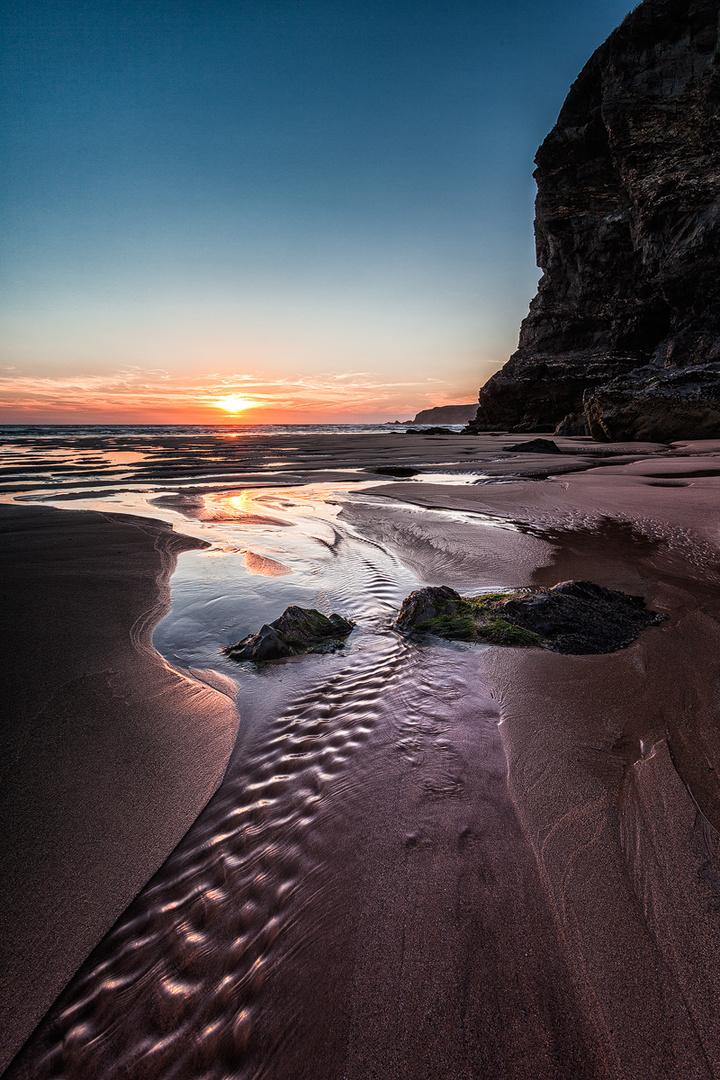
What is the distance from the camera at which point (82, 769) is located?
1.96 meters

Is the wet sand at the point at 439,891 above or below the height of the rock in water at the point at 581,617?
below

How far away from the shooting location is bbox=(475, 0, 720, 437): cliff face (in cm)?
2403

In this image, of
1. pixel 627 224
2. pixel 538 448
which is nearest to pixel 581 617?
pixel 538 448

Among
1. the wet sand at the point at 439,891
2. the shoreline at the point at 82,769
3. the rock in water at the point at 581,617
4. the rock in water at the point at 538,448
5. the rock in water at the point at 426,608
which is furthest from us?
the rock in water at the point at 538,448

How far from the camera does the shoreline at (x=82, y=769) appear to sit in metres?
1.33

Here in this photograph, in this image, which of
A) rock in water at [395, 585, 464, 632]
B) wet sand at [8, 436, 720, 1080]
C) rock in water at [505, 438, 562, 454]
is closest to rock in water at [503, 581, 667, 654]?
wet sand at [8, 436, 720, 1080]

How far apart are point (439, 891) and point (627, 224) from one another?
1645 inches

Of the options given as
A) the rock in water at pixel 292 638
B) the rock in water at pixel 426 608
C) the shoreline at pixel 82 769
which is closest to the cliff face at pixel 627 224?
the rock in water at pixel 426 608

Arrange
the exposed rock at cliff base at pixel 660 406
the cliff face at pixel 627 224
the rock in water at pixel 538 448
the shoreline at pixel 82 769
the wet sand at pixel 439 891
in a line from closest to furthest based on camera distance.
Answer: the wet sand at pixel 439 891 → the shoreline at pixel 82 769 → the exposed rock at cliff base at pixel 660 406 → the rock in water at pixel 538 448 → the cliff face at pixel 627 224

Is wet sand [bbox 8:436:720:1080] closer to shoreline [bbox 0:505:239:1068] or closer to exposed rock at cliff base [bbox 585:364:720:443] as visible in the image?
shoreline [bbox 0:505:239:1068]

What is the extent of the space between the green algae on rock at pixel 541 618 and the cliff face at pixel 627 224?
16.4 meters

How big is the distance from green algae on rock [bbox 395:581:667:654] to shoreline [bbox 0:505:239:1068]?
5.18ft

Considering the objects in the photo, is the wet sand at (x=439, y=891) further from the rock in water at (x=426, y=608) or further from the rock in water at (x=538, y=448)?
the rock in water at (x=538, y=448)

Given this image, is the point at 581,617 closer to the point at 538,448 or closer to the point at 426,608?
the point at 426,608
